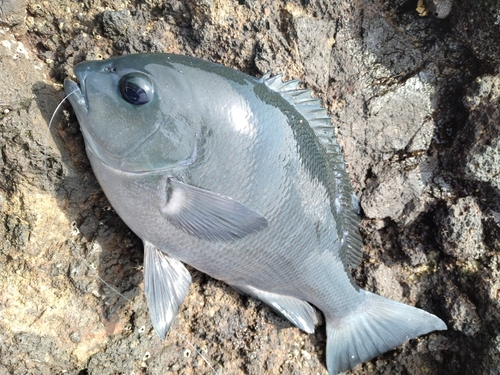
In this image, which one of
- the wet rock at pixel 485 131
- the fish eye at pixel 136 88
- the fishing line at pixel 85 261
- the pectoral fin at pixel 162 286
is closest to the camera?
the fish eye at pixel 136 88

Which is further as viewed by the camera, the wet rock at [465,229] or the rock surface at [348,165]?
the wet rock at [465,229]

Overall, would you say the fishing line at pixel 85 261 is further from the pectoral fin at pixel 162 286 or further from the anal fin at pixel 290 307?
the anal fin at pixel 290 307

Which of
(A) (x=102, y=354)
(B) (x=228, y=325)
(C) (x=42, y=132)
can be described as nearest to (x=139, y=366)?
(A) (x=102, y=354)

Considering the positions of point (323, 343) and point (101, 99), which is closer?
point (101, 99)

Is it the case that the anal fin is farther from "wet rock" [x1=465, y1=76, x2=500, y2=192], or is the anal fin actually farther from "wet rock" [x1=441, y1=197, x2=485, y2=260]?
"wet rock" [x1=465, y1=76, x2=500, y2=192]

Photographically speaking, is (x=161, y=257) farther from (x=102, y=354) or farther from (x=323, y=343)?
(x=323, y=343)

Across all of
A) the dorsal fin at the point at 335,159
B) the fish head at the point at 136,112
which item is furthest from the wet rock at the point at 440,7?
the fish head at the point at 136,112

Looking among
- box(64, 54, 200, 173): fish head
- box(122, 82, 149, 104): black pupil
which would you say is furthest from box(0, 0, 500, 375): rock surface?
box(122, 82, 149, 104): black pupil
